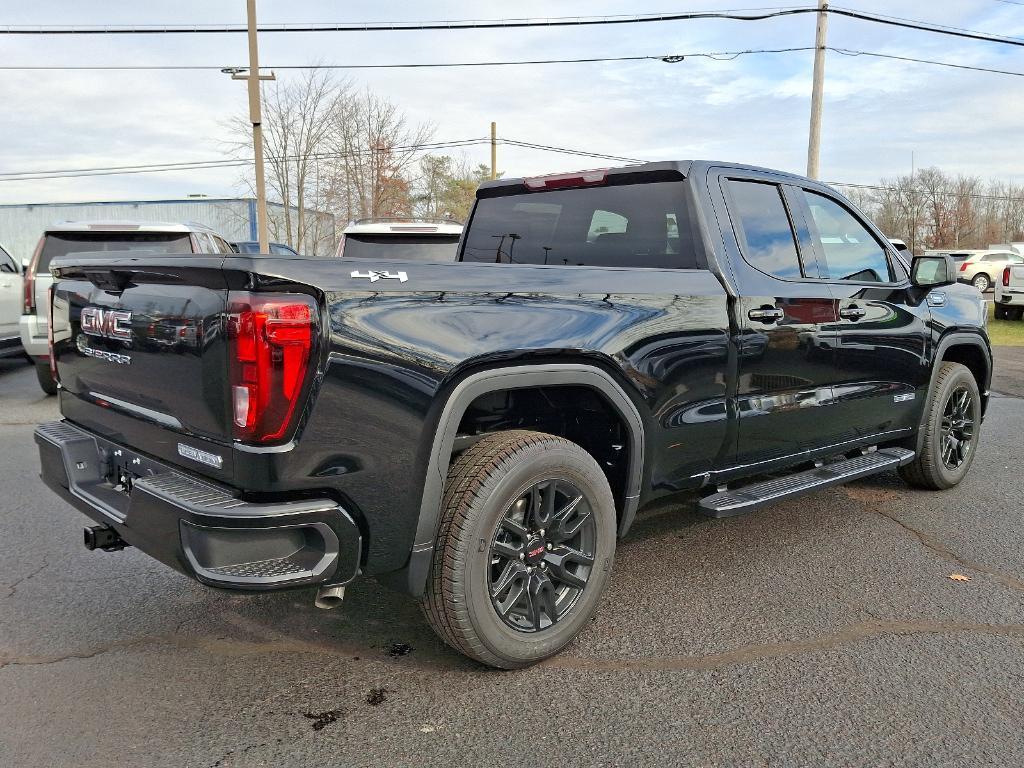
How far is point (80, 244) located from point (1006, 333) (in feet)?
56.4

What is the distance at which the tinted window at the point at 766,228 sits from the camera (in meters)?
3.71

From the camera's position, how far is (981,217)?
64.3m

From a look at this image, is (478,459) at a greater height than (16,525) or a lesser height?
greater

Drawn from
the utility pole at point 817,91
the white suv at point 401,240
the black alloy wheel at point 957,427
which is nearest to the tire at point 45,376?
the white suv at point 401,240

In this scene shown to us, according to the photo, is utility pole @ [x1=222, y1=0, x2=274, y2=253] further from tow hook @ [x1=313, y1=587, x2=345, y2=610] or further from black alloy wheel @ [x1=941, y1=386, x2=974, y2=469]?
tow hook @ [x1=313, y1=587, x2=345, y2=610]

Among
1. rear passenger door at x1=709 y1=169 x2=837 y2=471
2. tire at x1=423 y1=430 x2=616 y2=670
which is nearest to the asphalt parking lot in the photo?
tire at x1=423 y1=430 x2=616 y2=670

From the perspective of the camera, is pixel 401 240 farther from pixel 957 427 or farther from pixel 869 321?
pixel 957 427

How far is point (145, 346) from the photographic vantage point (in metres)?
2.62

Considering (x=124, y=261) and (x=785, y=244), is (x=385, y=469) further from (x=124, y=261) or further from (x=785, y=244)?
(x=785, y=244)

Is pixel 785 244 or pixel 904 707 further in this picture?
pixel 785 244

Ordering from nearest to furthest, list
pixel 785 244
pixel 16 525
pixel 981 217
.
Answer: pixel 785 244, pixel 16 525, pixel 981 217

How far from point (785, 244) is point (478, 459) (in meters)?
2.10

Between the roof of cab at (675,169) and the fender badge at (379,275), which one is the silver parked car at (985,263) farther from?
the fender badge at (379,275)

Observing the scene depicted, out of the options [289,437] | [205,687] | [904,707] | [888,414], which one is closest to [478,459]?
[289,437]
